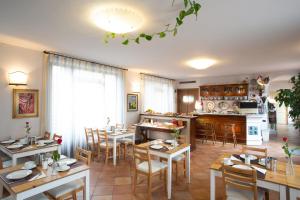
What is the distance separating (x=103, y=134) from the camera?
13.7 ft

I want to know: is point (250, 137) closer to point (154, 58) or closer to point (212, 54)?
point (212, 54)

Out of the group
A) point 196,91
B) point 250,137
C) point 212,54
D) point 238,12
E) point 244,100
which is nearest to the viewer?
point 238,12

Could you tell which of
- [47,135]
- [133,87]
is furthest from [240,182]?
[133,87]

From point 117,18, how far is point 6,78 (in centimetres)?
280

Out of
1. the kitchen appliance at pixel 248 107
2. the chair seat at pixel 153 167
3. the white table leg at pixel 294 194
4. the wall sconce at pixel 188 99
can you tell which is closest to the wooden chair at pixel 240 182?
the white table leg at pixel 294 194

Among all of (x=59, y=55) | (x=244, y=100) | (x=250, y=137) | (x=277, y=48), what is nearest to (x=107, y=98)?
(x=59, y=55)

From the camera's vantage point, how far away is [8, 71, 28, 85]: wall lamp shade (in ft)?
11.1

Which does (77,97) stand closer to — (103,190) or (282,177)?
(103,190)

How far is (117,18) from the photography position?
2.18 meters

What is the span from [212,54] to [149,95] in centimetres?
348

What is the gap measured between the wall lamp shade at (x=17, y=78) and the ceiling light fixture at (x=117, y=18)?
7.14 feet

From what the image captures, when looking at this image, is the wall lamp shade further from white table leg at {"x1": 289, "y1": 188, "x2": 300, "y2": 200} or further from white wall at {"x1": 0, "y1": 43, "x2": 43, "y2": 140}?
white table leg at {"x1": 289, "y1": 188, "x2": 300, "y2": 200}

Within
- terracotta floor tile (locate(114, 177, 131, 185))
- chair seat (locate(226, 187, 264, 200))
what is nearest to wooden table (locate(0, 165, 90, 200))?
terracotta floor tile (locate(114, 177, 131, 185))

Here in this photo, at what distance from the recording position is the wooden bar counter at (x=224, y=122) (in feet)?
19.7
